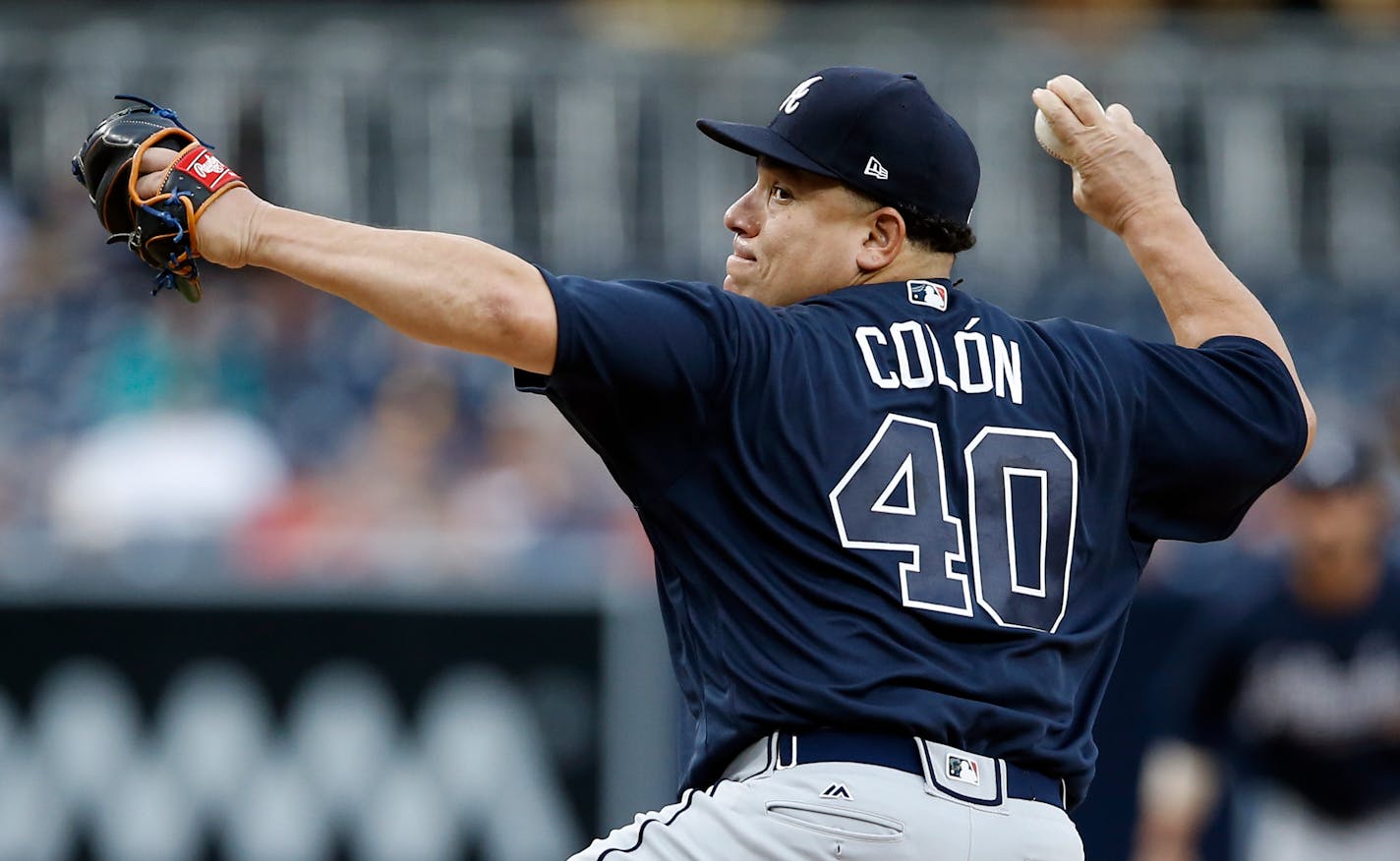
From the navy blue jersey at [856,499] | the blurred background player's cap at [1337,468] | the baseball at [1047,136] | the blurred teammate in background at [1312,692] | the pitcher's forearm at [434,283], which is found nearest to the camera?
the pitcher's forearm at [434,283]

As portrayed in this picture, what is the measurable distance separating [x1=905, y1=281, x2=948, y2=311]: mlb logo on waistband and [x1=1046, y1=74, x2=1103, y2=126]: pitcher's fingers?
0.64 m

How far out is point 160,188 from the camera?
10.9 ft

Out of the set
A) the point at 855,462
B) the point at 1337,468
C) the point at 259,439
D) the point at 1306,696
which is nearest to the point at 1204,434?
the point at 855,462

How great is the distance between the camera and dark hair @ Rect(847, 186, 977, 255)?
11.9 ft

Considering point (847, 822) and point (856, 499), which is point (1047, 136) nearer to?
point (856, 499)

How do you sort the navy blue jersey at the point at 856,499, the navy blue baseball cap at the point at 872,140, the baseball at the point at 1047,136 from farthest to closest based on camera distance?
the baseball at the point at 1047,136
the navy blue baseball cap at the point at 872,140
the navy blue jersey at the point at 856,499

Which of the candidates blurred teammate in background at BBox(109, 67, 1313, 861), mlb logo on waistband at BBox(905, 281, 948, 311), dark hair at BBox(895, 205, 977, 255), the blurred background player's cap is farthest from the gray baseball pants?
the blurred background player's cap

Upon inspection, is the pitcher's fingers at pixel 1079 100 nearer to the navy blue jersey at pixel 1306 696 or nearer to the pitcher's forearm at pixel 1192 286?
the pitcher's forearm at pixel 1192 286

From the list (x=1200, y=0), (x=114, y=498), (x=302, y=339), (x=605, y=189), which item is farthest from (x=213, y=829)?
(x=1200, y=0)

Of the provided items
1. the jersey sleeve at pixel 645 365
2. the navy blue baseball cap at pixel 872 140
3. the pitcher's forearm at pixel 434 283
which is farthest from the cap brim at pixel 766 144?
the pitcher's forearm at pixel 434 283

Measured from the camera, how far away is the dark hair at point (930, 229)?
3627mm

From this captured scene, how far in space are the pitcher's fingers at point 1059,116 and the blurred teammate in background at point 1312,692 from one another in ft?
10.1

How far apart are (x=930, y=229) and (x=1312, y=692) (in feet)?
12.7

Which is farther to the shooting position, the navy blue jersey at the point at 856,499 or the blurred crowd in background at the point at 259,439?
the blurred crowd in background at the point at 259,439
